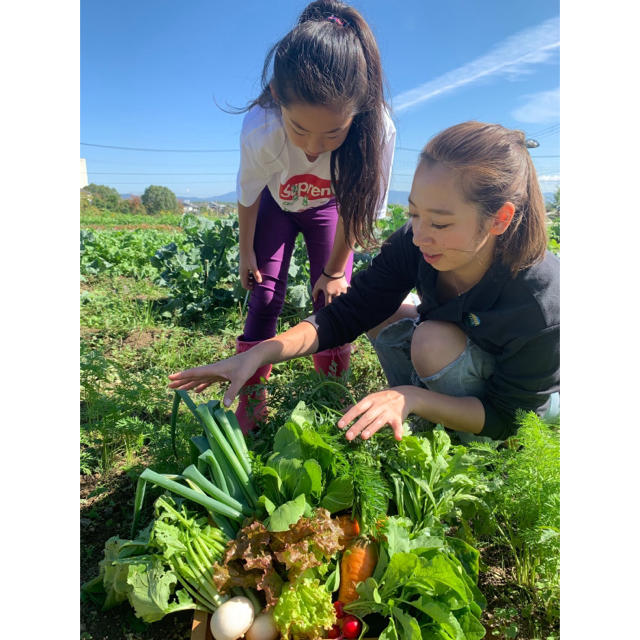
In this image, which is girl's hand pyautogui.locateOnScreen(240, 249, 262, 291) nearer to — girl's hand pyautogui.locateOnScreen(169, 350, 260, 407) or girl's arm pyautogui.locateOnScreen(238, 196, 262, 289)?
girl's arm pyautogui.locateOnScreen(238, 196, 262, 289)

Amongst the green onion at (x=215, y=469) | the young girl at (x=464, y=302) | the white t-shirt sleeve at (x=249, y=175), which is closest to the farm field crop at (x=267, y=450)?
the young girl at (x=464, y=302)

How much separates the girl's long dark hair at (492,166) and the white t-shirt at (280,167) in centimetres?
42

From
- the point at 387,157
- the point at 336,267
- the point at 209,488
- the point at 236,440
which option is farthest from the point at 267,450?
the point at 387,157

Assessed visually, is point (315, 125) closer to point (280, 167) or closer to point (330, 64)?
point (330, 64)

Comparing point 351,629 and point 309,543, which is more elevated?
point 309,543

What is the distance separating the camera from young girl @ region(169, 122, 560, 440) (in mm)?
1637

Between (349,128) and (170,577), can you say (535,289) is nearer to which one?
(349,128)

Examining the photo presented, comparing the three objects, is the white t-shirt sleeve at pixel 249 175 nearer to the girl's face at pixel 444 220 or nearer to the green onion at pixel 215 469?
the girl's face at pixel 444 220

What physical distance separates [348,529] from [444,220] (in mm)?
939

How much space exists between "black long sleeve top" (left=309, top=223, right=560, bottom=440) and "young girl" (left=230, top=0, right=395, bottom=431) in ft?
0.54

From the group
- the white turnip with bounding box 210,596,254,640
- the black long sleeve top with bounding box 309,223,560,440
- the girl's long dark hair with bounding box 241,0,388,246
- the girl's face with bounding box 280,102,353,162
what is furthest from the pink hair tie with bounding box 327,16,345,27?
the white turnip with bounding box 210,596,254,640

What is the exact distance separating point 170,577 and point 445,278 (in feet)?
4.44

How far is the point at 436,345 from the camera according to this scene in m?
1.99
